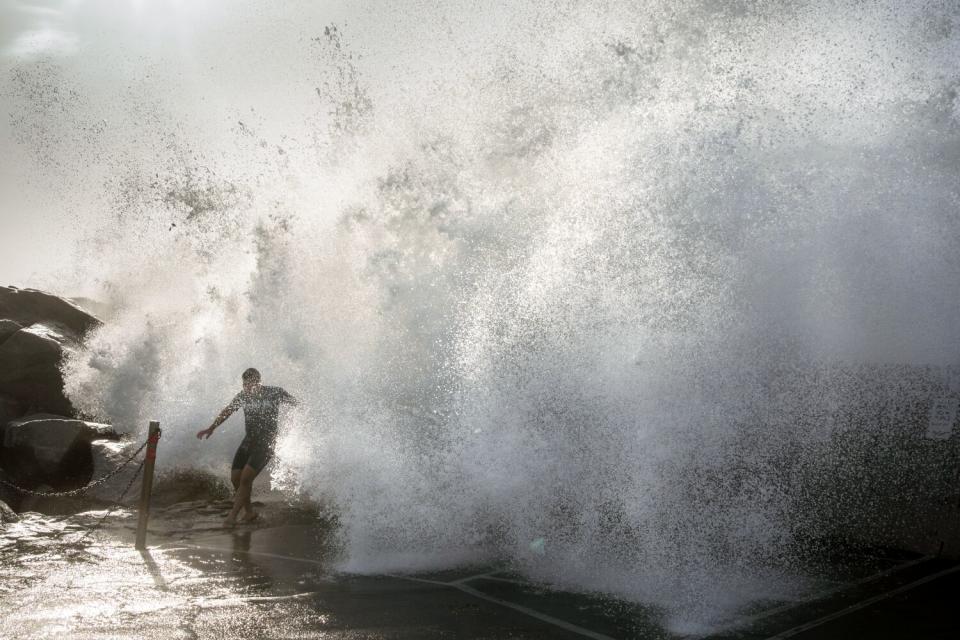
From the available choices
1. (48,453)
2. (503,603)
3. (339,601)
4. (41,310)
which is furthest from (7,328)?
(503,603)

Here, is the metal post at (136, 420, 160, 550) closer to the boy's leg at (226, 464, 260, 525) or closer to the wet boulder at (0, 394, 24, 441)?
the boy's leg at (226, 464, 260, 525)

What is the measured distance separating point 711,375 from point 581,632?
4268mm

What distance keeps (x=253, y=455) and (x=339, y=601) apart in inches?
137

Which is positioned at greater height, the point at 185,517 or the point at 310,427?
the point at 310,427

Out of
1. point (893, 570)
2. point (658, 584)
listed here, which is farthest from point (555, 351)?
point (893, 570)

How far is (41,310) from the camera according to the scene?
17422 mm

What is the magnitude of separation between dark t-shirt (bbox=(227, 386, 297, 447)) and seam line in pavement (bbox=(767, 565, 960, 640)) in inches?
229

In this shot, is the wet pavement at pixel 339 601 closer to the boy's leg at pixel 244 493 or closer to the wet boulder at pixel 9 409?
the boy's leg at pixel 244 493

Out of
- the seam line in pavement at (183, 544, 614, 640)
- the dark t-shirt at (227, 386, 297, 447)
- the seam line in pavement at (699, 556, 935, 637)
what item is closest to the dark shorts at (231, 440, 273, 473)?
the dark t-shirt at (227, 386, 297, 447)

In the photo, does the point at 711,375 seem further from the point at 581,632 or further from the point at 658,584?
the point at 581,632

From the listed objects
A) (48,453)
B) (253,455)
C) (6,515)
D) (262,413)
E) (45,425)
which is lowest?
(6,515)

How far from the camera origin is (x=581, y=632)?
4762 mm

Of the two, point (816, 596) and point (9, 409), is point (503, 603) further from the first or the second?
point (9, 409)

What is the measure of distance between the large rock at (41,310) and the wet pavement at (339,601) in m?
11.5
